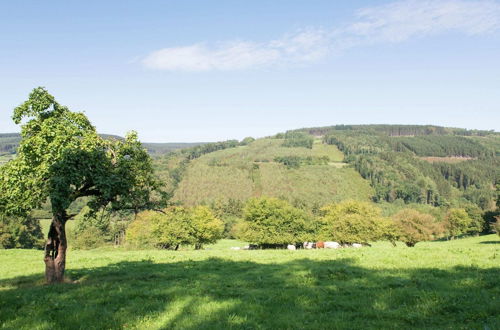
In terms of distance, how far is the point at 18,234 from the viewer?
104m

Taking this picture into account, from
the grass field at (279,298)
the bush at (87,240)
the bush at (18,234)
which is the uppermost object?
the grass field at (279,298)

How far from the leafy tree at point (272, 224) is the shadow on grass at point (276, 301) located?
6256 centimetres

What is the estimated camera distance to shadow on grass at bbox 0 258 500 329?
11766 millimetres

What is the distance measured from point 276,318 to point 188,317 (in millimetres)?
3043

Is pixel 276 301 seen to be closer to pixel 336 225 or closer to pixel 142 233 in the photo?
pixel 336 225

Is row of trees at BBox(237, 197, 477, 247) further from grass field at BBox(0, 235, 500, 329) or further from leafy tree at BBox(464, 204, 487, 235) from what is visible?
grass field at BBox(0, 235, 500, 329)

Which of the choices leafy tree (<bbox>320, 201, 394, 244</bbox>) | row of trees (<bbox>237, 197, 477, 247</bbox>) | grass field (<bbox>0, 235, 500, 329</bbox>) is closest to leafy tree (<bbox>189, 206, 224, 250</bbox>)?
row of trees (<bbox>237, 197, 477, 247</bbox>)

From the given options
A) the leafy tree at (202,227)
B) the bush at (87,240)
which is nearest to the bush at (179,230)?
the leafy tree at (202,227)

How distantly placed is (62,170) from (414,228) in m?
69.6

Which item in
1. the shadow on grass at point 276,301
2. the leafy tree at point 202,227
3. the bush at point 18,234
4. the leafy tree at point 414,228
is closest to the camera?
the shadow on grass at point 276,301

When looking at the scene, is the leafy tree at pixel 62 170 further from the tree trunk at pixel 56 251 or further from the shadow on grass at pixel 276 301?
the shadow on grass at pixel 276 301

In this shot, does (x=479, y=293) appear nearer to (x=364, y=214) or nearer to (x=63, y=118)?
(x=63, y=118)

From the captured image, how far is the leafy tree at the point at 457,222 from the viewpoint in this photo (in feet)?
381

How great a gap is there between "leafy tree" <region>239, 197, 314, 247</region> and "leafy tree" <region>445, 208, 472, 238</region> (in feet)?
189
